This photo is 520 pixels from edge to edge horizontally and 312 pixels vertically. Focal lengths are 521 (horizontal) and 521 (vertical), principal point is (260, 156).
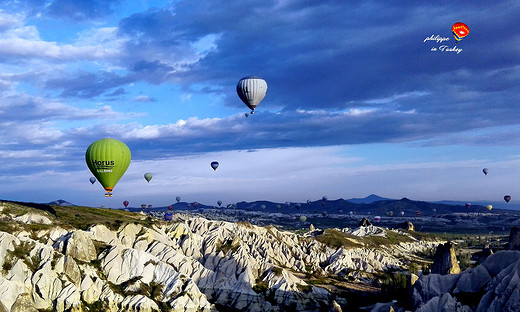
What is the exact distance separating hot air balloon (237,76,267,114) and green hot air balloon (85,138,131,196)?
33.5m

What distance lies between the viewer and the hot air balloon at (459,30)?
120812 mm

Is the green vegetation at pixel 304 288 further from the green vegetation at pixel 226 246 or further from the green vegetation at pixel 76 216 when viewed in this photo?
the green vegetation at pixel 76 216

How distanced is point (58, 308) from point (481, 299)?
69.2m

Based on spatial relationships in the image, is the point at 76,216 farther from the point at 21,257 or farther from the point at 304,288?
the point at 304,288

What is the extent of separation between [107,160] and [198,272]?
114 ft

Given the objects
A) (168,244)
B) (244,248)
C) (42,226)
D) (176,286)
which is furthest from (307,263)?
(42,226)

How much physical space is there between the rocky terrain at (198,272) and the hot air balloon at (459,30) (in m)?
55.6

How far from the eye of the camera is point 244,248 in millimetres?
145500

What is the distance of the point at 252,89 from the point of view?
134m

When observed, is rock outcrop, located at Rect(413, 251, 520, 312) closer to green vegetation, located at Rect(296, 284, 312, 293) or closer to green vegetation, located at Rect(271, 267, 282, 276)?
green vegetation, located at Rect(296, 284, 312, 293)

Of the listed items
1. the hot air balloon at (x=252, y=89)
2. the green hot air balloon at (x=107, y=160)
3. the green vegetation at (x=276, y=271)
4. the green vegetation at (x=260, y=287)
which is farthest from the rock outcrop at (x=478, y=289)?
the green hot air balloon at (x=107, y=160)

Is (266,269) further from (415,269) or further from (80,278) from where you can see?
(415,269)

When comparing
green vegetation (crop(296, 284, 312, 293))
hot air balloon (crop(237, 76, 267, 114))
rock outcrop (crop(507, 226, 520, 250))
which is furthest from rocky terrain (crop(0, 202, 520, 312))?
hot air balloon (crop(237, 76, 267, 114))

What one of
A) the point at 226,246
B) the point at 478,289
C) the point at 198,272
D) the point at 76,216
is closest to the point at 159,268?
the point at 198,272
